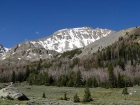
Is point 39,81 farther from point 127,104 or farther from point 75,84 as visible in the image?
point 127,104

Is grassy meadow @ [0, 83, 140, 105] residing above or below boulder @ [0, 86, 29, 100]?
below

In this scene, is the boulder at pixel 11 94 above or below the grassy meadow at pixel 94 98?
above

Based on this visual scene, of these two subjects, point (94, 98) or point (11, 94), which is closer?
point (11, 94)

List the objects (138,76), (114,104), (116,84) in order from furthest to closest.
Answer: (138,76) < (116,84) < (114,104)

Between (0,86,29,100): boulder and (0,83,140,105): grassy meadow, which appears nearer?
(0,83,140,105): grassy meadow

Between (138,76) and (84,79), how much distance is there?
3679 cm

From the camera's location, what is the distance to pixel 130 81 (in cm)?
14038

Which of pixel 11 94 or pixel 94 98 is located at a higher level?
pixel 11 94

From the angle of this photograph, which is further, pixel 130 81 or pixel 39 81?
pixel 39 81

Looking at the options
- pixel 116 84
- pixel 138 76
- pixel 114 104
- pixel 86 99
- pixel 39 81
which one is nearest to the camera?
Answer: pixel 114 104

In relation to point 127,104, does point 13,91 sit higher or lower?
higher

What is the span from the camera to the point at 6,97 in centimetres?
4122

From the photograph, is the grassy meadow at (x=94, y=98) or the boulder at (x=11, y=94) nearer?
the grassy meadow at (x=94, y=98)

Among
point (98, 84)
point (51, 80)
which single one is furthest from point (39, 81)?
point (98, 84)
